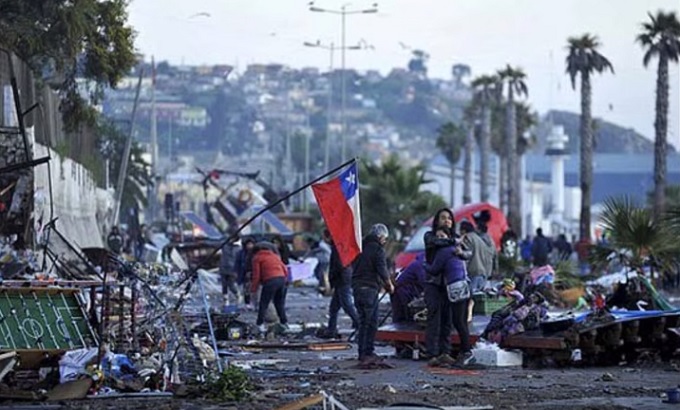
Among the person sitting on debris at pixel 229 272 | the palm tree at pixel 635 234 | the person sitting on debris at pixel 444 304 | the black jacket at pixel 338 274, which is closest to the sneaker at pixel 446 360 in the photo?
the person sitting on debris at pixel 444 304

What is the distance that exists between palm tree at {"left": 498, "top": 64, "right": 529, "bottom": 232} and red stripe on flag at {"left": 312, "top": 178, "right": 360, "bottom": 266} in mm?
Result: 65192

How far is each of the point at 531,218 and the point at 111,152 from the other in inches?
3605

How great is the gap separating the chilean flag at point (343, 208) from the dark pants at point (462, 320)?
1.36 m

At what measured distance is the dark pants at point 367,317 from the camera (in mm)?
21344

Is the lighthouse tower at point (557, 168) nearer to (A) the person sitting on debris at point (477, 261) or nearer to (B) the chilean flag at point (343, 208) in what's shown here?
(A) the person sitting on debris at point (477, 261)

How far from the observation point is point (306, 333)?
28.1m

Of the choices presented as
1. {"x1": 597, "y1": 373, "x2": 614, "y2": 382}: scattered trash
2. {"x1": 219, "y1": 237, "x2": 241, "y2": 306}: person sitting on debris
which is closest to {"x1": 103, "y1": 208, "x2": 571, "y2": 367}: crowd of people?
{"x1": 597, "y1": 373, "x2": 614, "y2": 382}: scattered trash

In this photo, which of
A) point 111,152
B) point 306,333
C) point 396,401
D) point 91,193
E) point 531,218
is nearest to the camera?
point 396,401

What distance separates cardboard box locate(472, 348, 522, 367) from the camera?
2080 centimetres

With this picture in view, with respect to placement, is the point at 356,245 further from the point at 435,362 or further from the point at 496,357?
the point at 496,357

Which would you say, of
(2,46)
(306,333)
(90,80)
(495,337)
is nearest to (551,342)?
(495,337)

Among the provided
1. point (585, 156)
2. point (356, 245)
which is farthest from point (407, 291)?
point (585, 156)

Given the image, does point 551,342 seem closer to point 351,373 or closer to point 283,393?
point 351,373

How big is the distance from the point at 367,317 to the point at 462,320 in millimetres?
1132
